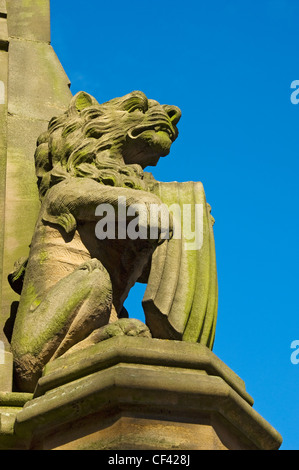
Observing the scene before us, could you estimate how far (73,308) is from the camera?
748 cm

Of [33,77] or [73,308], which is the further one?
[33,77]

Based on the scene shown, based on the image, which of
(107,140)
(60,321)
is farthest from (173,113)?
(60,321)

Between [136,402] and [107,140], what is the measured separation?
2679 millimetres

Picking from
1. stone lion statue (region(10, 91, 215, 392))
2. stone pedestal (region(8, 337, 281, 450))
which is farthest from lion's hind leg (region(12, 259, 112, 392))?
stone pedestal (region(8, 337, 281, 450))

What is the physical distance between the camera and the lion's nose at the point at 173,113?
8.93 metres

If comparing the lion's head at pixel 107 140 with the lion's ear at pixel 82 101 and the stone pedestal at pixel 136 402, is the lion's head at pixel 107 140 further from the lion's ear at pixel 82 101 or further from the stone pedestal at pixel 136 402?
the stone pedestal at pixel 136 402

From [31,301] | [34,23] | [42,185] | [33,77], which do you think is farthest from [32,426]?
[34,23]

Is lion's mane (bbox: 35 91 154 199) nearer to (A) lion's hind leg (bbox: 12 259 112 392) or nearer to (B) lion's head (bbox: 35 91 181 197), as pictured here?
(B) lion's head (bbox: 35 91 181 197)

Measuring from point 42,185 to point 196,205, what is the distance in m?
1.22

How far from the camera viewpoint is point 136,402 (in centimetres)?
659

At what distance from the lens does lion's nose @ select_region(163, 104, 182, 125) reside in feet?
29.3

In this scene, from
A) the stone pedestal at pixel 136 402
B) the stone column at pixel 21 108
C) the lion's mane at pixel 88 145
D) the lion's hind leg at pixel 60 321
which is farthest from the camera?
the stone column at pixel 21 108

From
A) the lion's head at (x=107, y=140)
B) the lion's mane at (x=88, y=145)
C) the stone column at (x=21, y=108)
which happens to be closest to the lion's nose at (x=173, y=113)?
the lion's head at (x=107, y=140)

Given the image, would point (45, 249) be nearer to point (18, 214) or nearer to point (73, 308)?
point (73, 308)
